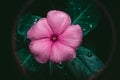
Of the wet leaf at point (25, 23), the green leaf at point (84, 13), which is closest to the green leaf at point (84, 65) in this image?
the green leaf at point (84, 13)

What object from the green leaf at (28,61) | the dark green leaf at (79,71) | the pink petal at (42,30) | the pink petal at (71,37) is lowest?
the dark green leaf at (79,71)

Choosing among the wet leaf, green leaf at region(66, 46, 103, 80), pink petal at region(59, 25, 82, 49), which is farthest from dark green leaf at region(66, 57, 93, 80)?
the wet leaf

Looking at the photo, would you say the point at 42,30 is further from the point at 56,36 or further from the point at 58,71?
the point at 58,71

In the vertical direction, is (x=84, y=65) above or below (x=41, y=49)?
below

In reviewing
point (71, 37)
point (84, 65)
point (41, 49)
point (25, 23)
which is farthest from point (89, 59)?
point (25, 23)

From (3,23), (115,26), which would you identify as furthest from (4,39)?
(115,26)

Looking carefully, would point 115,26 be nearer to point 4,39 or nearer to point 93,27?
point 93,27

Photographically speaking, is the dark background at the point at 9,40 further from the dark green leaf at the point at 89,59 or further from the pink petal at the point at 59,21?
the pink petal at the point at 59,21
